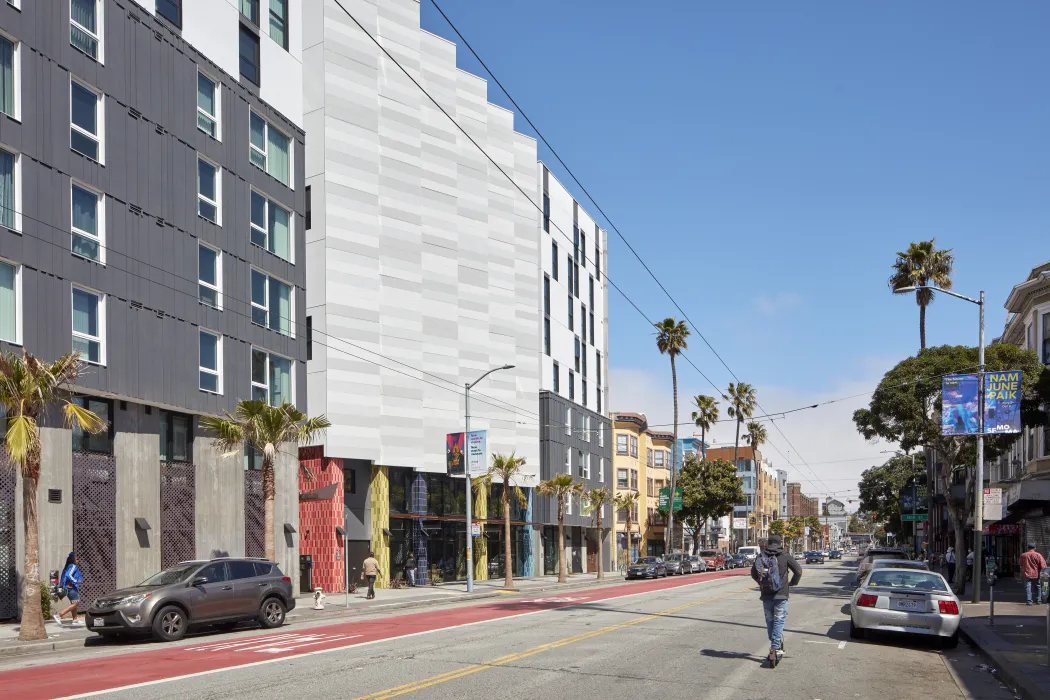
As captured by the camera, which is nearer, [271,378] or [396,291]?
[271,378]

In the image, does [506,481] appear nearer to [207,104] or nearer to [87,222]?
[207,104]

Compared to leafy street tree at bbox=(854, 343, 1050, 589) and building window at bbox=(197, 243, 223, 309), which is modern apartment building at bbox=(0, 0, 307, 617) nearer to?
building window at bbox=(197, 243, 223, 309)

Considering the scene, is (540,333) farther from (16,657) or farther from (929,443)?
(16,657)

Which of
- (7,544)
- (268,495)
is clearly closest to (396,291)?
(268,495)

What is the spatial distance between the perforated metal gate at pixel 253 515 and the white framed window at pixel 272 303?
5.44 meters

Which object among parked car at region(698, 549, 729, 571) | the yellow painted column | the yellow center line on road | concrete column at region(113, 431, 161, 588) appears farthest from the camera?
parked car at region(698, 549, 729, 571)

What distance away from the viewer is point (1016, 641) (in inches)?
739

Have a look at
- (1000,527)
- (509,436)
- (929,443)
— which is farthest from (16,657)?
(1000,527)

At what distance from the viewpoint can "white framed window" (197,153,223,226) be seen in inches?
1291

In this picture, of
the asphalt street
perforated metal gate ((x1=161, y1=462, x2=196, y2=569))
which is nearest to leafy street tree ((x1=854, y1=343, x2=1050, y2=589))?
the asphalt street

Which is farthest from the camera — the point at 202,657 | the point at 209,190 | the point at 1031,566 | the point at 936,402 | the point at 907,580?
the point at 936,402

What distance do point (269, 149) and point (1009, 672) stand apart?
3068 centimetres

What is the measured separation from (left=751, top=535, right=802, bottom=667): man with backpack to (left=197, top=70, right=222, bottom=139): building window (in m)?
25.2

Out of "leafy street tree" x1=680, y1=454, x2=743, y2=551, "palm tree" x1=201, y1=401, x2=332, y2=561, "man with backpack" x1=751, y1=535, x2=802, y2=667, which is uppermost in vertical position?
"palm tree" x1=201, y1=401, x2=332, y2=561
